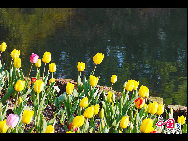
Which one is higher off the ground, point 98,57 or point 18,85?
point 98,57

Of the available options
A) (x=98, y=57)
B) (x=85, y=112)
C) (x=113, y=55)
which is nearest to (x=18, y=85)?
(x=85, y=112)

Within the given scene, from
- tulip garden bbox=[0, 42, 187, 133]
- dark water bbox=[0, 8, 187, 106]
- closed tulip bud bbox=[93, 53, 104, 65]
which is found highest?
dark water bbox=[0, 8, 187, 106]

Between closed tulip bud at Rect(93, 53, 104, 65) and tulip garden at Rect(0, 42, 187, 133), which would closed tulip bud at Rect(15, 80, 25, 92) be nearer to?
tulip garden at Rect(0, 42, 187, 133)

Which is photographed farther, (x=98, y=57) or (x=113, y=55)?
(x=113, y=55)

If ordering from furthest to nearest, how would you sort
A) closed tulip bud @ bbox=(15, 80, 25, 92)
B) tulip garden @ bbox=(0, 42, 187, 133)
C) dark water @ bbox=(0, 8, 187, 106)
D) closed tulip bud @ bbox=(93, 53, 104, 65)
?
dark water @ bbox=(0, 8, 187, 106) → closed tulip bud @ bbox=(93, 53, 104, 65) → closed tulip bud @ bbox=(15, 80, 25, 92) → tulip garden @ bbox=(0, 42, 187, 133)

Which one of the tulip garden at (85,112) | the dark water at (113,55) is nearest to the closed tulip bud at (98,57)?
the tulip garden at (85,112)

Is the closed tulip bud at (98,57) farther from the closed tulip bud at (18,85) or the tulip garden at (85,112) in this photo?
the closed tulip bud at (18,85)

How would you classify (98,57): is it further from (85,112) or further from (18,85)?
(85,112)

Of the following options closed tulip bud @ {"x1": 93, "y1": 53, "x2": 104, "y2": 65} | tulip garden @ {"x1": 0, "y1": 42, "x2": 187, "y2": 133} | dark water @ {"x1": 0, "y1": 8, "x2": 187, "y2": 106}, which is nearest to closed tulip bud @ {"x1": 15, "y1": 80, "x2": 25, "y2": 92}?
tulip garden @ {"x1": 0, "y1": 42, "x2": 187, "y2": 133}

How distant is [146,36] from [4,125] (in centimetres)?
1041

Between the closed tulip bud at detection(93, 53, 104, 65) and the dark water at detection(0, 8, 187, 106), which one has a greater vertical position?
the dark water at detection(0, 8, 187, 106)

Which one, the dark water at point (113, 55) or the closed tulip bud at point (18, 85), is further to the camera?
the dark water at point (113, 55)

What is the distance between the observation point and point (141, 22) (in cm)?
1573
